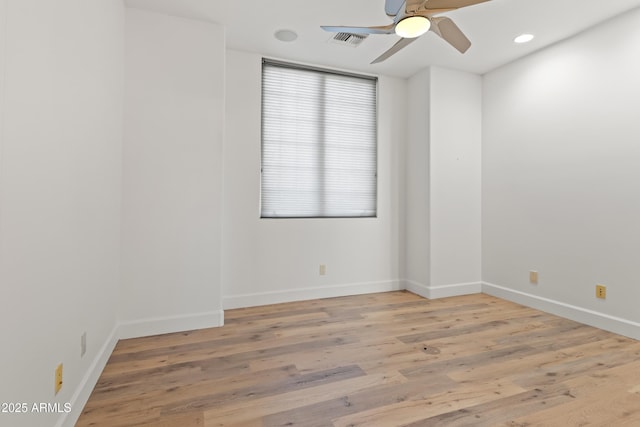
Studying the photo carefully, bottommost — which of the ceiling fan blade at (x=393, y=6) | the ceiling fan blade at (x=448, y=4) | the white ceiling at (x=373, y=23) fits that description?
the ceiling fan blade at (x=448, y=4)

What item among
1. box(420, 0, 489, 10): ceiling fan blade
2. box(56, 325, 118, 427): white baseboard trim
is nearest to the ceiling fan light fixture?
box(420, 0, 489, 10): ceiling fan blade

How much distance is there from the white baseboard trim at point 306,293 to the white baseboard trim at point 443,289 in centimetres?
21

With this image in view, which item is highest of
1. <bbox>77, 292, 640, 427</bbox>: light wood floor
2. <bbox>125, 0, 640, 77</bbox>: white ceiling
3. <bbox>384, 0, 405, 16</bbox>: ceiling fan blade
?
<bbox>125, 0, 640, 77</bbox>: white ceiling

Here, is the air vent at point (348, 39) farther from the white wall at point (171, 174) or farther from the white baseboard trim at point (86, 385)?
the white baseboard trim at point (86, 385)

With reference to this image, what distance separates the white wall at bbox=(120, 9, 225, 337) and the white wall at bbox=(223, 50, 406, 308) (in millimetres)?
440

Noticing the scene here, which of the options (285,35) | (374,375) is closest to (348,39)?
(285,35)

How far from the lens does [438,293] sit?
364 cm

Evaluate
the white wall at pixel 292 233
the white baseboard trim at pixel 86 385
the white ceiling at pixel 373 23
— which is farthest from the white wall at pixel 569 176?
the white baseboard trim at pixel 86 385

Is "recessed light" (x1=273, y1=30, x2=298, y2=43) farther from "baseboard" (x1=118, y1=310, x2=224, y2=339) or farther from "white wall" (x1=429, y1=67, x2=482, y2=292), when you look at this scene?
"baseboard" (x1=118, y1=310, x2=224, y2=339)

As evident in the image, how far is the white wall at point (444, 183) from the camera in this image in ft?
12.0

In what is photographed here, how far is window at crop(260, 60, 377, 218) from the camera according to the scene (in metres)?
3.46

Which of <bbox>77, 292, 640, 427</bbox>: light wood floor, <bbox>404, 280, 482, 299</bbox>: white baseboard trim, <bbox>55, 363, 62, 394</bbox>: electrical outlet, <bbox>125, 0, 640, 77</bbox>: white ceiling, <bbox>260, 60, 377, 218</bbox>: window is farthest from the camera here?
<bbox>404, 280, 482, 299</bbox>: white baseboard trim

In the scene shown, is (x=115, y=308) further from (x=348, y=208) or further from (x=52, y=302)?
(x=348, y=208)

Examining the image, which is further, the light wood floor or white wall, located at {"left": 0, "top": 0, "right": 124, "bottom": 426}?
the light wood floor
